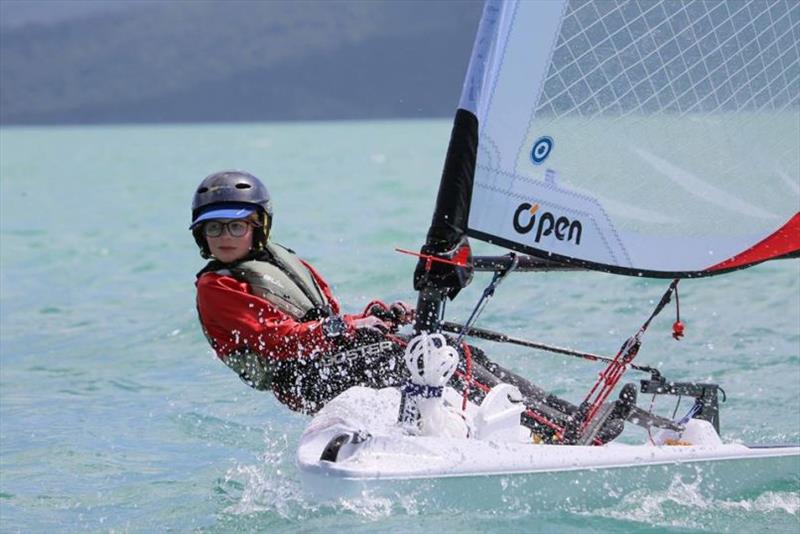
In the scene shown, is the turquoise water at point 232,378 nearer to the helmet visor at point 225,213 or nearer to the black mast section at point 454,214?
the black mast section at point 454,214

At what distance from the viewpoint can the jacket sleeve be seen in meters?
4.40

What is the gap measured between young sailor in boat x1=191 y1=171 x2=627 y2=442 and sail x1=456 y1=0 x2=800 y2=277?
→ 23.9 inches

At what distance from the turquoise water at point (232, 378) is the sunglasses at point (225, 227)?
0.79 m

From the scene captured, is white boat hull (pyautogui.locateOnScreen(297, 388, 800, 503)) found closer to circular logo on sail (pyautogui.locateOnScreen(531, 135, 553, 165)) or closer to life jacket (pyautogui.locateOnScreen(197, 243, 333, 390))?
life jacket (pyautogui.locateOnScreen(197, 243, 333, 390))

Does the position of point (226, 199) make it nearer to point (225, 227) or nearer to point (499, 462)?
point (225, 227)

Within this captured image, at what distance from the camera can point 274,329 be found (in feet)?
14.4

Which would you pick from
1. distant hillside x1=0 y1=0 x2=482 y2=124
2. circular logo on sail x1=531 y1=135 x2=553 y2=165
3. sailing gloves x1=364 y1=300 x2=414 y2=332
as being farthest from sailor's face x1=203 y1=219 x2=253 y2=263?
distant hillside x1=0 y1=0 x2=482 y2=124

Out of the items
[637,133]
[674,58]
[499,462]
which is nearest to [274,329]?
[499,462]

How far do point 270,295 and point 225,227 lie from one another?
0.26 metres

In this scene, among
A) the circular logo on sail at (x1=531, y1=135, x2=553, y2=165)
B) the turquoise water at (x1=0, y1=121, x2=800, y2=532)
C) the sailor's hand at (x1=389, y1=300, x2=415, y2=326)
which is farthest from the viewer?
the sailor's hand at (x1=389, y1=300, x2=415, y2=326)

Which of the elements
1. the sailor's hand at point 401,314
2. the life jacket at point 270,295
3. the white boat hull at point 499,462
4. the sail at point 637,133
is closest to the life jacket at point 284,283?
the life jacket at point 270,295

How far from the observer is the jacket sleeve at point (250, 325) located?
440cm

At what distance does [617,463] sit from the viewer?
422 centimetres

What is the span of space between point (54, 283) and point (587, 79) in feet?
24.0
